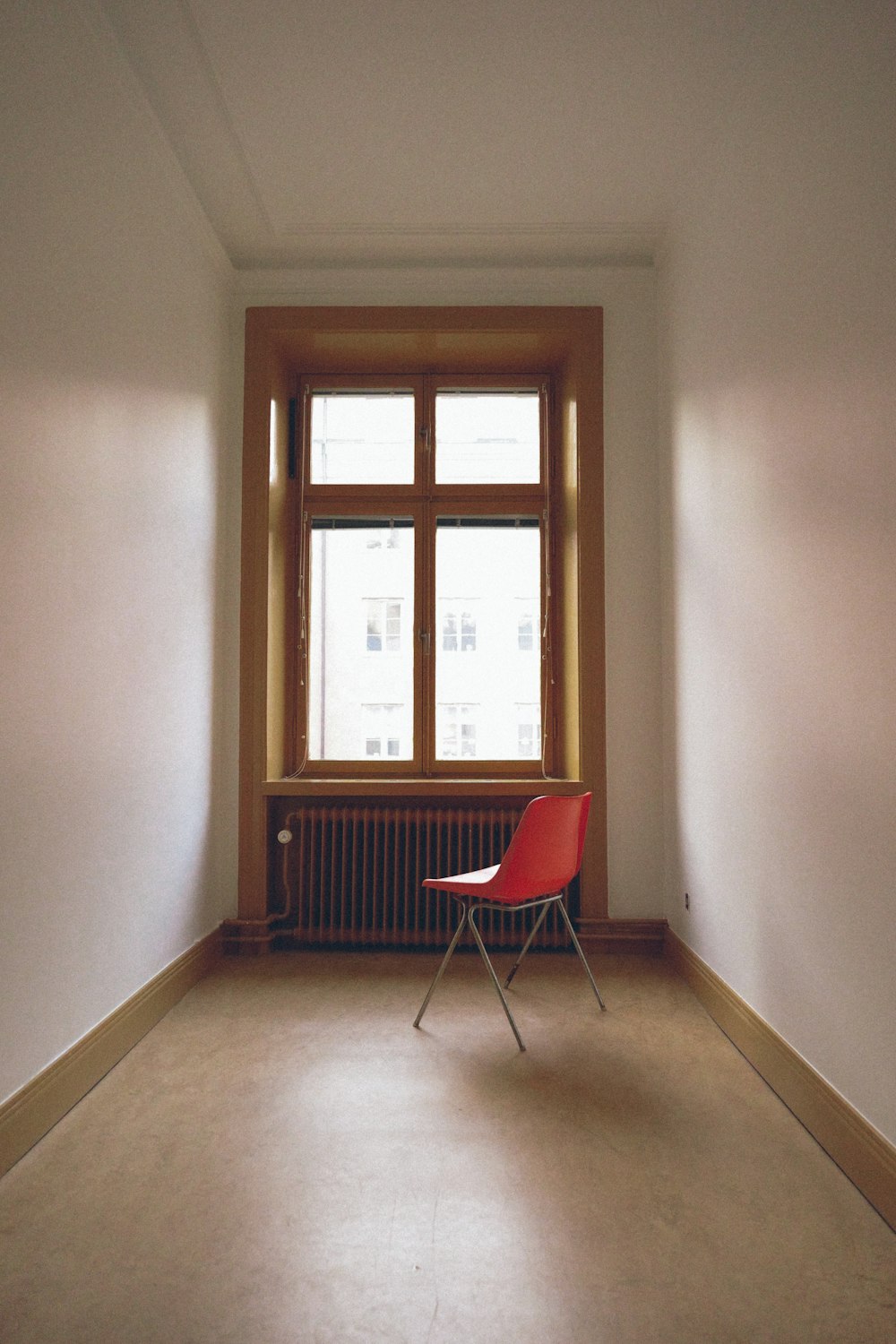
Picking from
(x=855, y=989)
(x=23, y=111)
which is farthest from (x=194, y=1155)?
(x=23, y=111)

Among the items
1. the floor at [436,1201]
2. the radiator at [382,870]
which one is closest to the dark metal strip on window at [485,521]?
the radiator at [382,870]

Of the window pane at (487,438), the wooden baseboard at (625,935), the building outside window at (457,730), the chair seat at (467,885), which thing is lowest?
the wooden baseboard at (625,935)

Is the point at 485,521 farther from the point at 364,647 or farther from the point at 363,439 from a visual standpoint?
the point at 364,647

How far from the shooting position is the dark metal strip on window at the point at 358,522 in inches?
165

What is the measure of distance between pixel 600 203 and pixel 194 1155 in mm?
3795

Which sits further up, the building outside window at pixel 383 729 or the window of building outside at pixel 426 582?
the window of building outside at pixel 426 582

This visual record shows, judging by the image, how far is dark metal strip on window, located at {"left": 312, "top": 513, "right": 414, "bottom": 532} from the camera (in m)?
4.19

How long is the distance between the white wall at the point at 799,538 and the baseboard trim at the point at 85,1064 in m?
2.04

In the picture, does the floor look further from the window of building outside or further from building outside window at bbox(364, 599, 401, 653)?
building outside window at bbox(364, 599, 401, 653)

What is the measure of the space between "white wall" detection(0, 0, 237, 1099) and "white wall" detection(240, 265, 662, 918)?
0.87 meters

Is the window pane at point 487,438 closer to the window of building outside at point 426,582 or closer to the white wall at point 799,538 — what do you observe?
the window of building outside at point 426,582

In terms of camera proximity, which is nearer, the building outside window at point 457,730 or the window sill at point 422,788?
the window sill at point 422,788

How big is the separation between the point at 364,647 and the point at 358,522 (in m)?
0.66

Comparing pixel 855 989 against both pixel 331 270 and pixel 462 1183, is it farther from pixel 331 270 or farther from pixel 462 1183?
pixel 331 270
